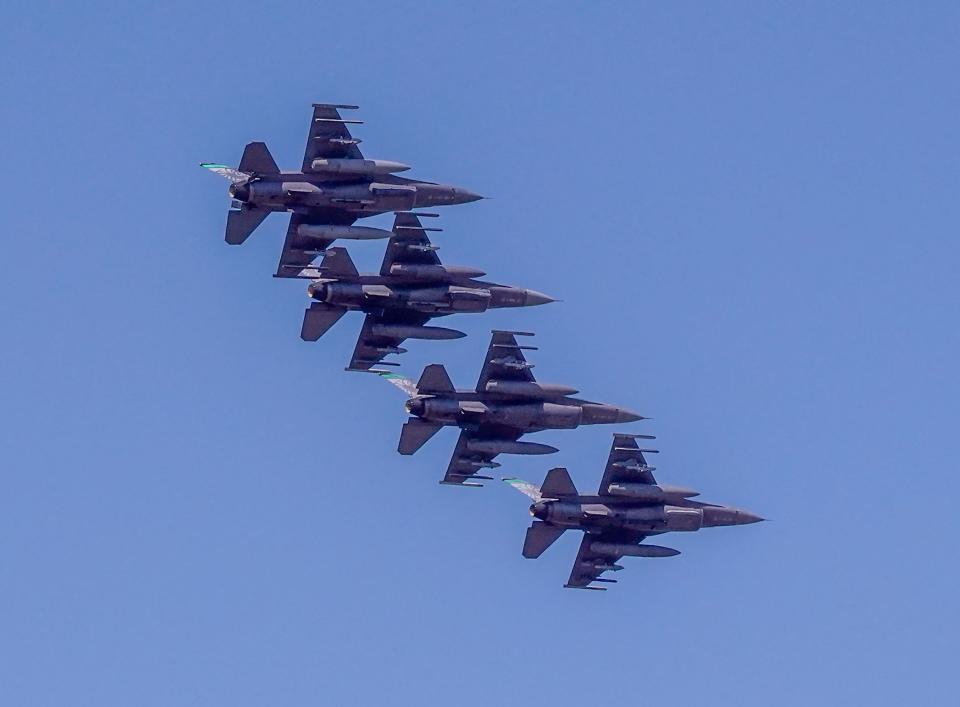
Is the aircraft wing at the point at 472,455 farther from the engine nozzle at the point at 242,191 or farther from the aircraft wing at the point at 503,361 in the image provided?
the engine nozzle at the point at 242,191

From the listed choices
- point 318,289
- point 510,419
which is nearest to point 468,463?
point 510,419

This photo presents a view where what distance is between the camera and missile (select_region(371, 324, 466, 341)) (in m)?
120

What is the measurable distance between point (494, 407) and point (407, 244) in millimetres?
8516

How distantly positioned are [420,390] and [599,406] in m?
8.93

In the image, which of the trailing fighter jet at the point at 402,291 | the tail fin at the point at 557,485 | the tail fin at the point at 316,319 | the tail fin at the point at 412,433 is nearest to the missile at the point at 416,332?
the trailing fighter jet at the point at 402,291

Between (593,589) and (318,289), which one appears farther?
(593,589)

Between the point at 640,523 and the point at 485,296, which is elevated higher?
the point at 485,296

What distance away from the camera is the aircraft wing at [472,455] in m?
121

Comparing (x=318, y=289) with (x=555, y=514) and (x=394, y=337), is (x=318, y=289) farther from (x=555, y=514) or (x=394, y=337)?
(x=555, y=514)

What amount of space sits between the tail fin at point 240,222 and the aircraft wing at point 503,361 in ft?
40.0

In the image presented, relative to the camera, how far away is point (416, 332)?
12031 cm

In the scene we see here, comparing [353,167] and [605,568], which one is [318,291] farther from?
[605,568]

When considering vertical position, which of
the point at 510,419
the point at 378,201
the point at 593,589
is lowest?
the point at 593,589

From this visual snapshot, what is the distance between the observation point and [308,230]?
118 meters
